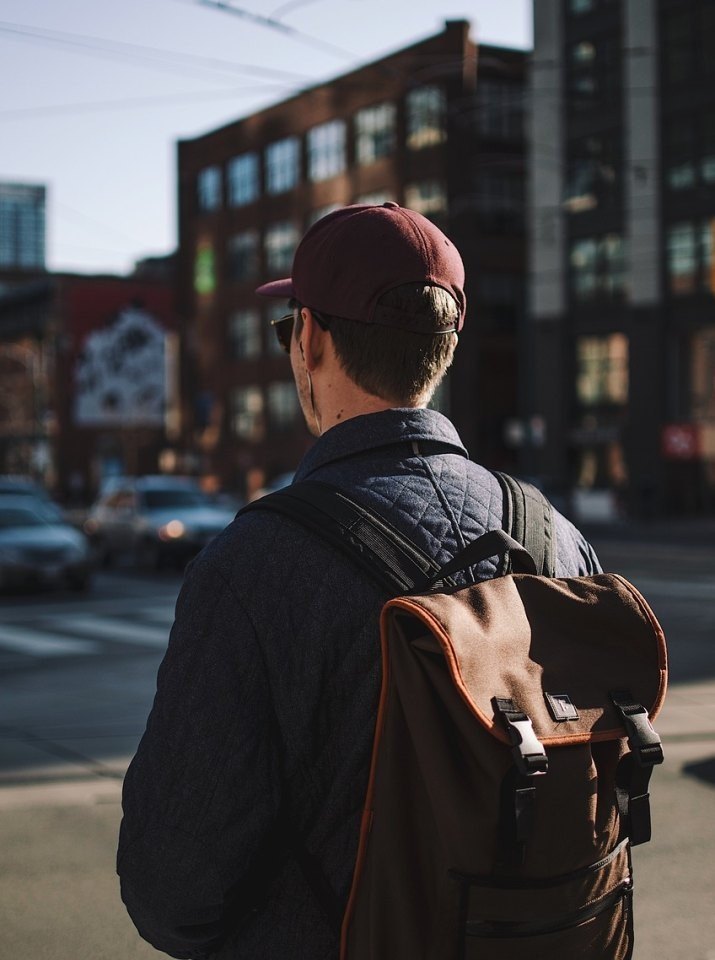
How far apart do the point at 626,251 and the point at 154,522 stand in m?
25.0

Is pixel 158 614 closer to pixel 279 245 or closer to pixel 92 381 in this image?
pixel 279 245

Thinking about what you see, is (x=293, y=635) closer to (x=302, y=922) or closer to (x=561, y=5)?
(x=302, y=922)

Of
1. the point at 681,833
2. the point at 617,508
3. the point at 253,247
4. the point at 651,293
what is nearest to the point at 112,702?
the point at 681,833

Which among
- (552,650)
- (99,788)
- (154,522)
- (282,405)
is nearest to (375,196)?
(282,405)

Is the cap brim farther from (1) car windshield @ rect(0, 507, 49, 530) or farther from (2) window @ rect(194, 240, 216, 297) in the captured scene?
(2) window @ rect(194, 240, 216, 297)

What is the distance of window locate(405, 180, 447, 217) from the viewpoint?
48294 mm

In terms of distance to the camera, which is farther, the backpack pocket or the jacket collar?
the jacket collar

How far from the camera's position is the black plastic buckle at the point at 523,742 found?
1.48 meters

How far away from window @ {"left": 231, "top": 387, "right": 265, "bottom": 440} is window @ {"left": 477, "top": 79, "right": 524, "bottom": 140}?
54.2 ft

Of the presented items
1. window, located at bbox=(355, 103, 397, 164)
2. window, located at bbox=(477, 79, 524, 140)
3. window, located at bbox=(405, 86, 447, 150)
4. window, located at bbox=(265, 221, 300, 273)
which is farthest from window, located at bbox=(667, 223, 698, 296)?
window, located at bbox=(265, 221, 300, 273)

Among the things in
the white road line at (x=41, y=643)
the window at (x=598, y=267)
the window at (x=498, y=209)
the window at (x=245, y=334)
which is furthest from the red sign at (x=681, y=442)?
the white road line at (x=41, y=643)

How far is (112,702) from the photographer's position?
918 cm

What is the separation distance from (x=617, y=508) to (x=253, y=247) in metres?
27.1

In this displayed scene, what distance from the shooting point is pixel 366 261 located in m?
1.84
